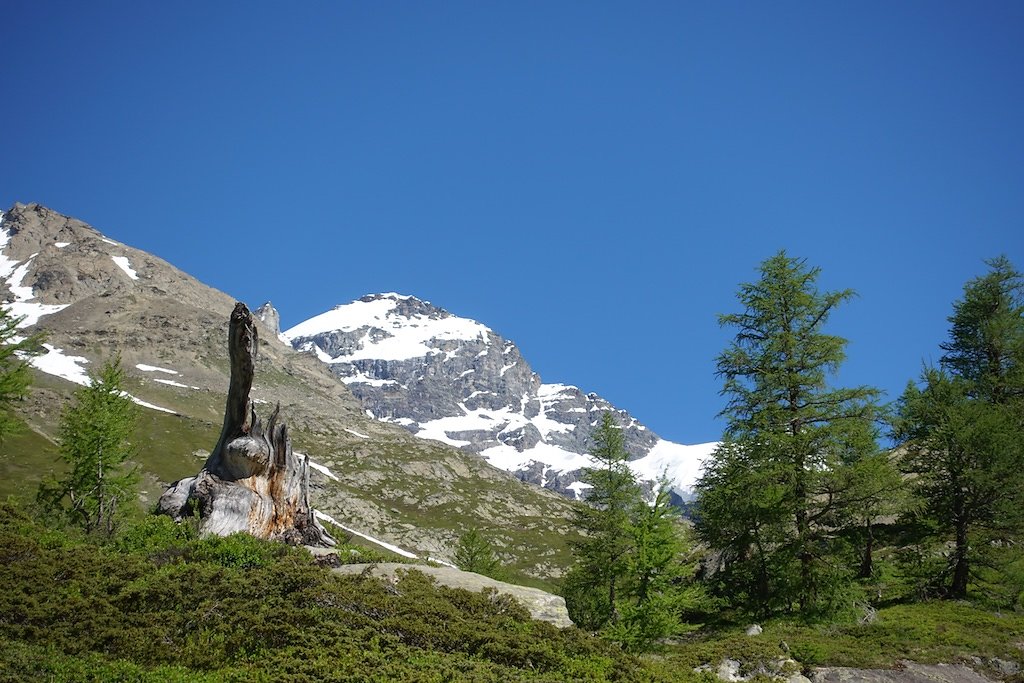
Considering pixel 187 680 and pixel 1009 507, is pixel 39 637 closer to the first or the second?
pixel 187 680

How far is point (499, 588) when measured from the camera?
17.6 m

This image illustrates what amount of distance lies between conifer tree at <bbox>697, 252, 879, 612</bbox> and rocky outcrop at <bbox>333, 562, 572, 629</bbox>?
9.57 m

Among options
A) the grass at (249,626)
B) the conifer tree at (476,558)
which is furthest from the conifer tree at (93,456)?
the conifer tree at (476,558)

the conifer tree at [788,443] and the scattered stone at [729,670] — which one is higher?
the conifer tree at [788,443]

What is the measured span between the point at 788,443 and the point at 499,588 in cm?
1209

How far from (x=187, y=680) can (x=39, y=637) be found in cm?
327

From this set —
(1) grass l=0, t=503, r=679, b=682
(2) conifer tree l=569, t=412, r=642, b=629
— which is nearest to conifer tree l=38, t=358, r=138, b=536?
(1) grass l=0, t=503, r=679, b=682

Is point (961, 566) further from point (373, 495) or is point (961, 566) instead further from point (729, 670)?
point (373, 495)

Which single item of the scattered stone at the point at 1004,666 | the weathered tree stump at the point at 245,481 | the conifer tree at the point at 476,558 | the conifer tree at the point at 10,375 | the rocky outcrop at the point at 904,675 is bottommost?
the conifer tree at the point at 476,558

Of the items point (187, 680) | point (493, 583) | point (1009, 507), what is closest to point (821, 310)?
point (1009, 507)

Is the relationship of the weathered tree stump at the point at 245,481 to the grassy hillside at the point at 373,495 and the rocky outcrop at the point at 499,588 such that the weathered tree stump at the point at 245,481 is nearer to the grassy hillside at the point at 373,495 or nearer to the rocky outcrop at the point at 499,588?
the rocky outcrop at the point at 499,588

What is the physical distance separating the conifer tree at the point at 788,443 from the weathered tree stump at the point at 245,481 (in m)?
16.2

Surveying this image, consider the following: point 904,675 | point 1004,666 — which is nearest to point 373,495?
point 1004,666

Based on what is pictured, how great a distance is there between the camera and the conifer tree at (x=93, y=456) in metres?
35.6
